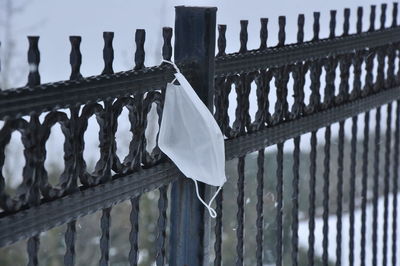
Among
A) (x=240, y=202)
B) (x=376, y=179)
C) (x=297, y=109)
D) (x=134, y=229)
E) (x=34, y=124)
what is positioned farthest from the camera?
(x=376, y=179)

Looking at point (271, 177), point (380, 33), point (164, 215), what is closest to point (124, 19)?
point (271, 177)

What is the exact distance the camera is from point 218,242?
284 centimetres

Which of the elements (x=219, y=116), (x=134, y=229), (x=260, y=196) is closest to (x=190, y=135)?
(x=219, y=116)

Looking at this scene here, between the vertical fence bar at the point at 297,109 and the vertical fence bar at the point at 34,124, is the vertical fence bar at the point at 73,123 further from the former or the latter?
the vertical fence bar at the point at 297,109

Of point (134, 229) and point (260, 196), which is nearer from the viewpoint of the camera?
point (134, 229)

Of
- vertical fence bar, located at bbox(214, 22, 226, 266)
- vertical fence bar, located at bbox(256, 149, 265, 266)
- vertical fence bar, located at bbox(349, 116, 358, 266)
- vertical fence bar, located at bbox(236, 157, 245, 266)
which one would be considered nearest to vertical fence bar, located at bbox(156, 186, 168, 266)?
vertical fence bar, located at bbox(214, 22, 226, 266)

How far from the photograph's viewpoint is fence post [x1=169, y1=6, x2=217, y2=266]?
2566 mm

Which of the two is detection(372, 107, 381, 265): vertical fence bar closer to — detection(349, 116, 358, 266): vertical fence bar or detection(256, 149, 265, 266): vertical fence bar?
detection(349, 116, 358, 266): vertical fence bar

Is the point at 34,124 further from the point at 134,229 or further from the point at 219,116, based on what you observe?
the point at 219,116

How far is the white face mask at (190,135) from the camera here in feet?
8.19

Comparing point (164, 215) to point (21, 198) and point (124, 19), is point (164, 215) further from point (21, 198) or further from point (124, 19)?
point (124, 19)

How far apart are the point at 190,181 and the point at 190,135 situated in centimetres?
17

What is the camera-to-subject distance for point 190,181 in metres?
2.62

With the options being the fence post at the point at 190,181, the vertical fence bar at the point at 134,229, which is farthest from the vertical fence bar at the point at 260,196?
the vertical fence bar at the point at 134,229
